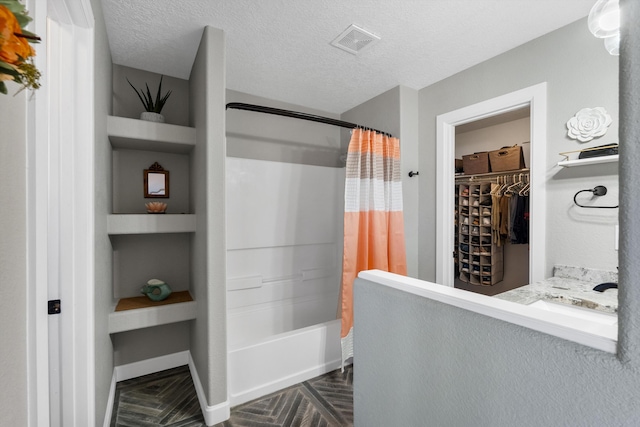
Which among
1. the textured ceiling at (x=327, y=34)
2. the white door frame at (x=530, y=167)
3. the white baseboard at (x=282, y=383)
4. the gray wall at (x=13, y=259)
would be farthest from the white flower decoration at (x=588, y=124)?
the gray wall at (x=13, y=259)

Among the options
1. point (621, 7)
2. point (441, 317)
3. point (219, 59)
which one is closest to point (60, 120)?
point (219, 59)

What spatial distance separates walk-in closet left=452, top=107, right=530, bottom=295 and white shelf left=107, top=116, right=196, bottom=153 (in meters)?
3.31

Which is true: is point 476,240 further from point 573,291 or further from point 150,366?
point 150,366

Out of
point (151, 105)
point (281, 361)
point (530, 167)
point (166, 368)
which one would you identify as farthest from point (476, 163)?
point (166, 368)

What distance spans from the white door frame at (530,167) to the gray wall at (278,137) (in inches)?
46.4

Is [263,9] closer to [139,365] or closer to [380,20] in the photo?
[380,20]

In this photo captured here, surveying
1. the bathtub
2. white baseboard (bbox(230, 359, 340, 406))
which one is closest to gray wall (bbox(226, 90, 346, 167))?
the bathtub

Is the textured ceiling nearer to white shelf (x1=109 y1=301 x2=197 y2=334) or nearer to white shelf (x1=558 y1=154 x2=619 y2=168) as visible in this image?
white shelf (x1=558 y1=154 x2=619 y2=168)

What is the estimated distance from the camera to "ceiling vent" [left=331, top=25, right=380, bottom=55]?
1.87m

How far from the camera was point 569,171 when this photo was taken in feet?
5.90

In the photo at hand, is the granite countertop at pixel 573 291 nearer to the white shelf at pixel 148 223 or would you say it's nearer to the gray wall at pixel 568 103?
the gray wall at pixel 568 103

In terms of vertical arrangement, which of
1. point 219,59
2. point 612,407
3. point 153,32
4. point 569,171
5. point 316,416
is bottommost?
point 316,416

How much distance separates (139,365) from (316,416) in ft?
4.86

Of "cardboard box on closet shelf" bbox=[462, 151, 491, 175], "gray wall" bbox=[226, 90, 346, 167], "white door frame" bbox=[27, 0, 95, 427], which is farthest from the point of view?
"cardboard box on closet shelf" bbox=[462, 151, 491, 175]
